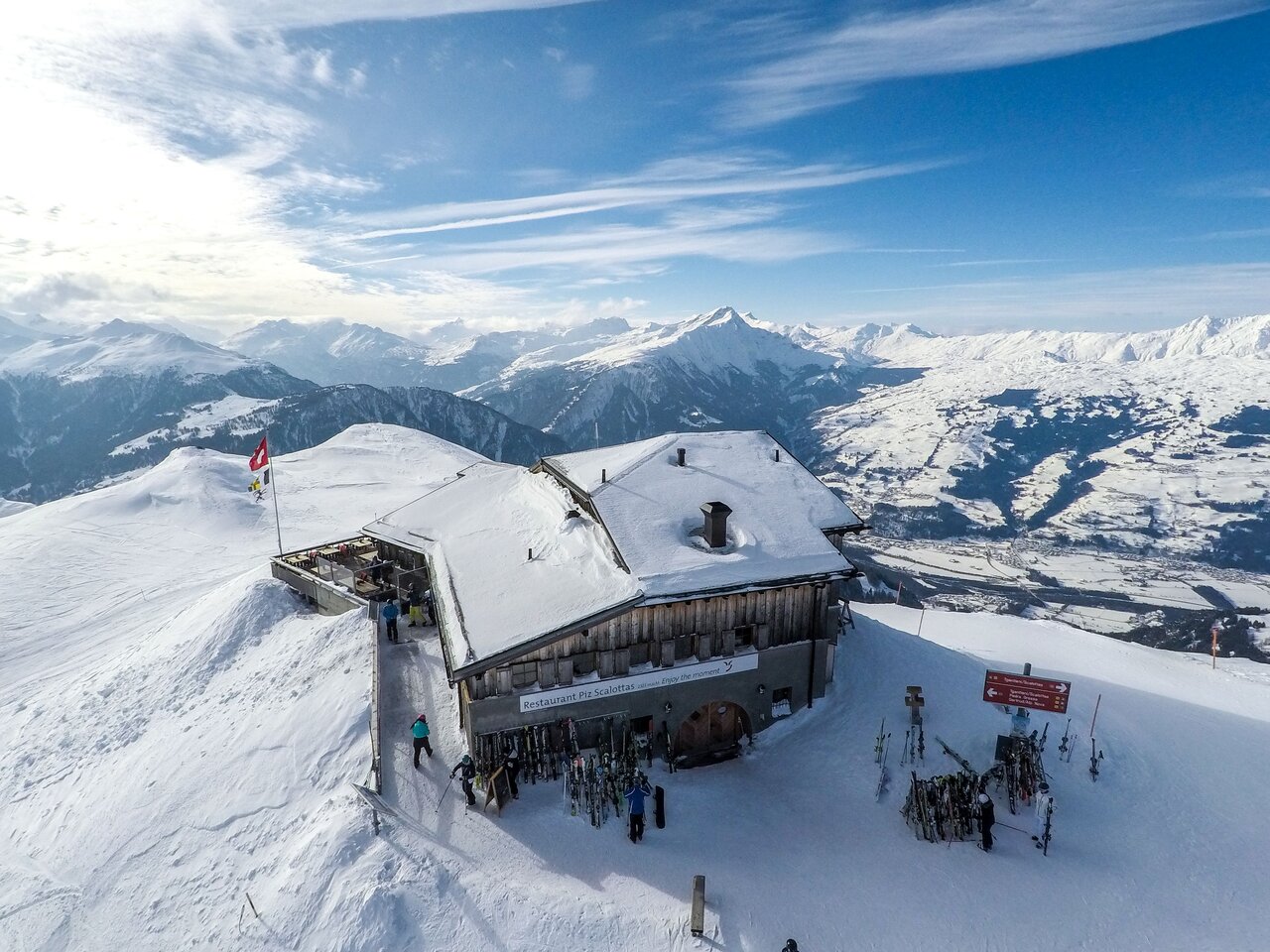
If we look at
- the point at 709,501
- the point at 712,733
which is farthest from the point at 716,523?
the point at 712,733

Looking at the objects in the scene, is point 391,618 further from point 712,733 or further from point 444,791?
point 712,733

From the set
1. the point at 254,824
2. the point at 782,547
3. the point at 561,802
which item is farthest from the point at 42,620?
the point at 782,547

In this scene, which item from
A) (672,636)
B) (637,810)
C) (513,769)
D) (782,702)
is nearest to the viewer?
(637,810)

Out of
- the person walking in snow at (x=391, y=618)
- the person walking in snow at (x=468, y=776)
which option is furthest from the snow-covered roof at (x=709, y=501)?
the person walking in snow at (x=391, y=618)

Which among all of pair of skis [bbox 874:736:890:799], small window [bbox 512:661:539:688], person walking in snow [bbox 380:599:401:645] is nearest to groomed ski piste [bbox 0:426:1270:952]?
pair of skis [bbox 874:736:890:799]

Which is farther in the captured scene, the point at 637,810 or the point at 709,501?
the point at 709,501

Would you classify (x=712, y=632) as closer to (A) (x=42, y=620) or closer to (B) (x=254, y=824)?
(B) (x=254, y=824)
